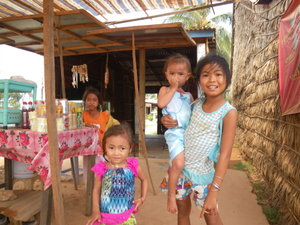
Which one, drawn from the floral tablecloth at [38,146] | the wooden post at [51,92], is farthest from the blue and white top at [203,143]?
the floral tablecloth at [38,146]

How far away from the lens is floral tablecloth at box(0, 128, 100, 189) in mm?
1971

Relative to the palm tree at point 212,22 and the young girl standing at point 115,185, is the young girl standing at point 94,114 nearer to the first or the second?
the young girl standing at point 115,185

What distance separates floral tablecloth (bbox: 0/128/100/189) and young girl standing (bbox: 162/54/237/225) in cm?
103

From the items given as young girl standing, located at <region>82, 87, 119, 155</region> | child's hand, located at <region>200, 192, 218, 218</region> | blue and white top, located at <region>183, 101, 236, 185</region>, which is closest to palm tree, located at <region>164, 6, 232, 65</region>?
young girl standing, located at <region>82, 87, 119, 155</region>

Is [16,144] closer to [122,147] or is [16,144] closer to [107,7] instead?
[122,147]

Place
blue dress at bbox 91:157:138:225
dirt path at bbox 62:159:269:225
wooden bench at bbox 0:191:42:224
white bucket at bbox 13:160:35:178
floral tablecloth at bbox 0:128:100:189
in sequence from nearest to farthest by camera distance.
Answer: blue dress at bbox 91:157:138:225
floral tablecloth at bbox 0:128:100:189
wooden bench at bbox 0:191:42:224
dirt path at bbox 62:159:269:225
white bucket at bbox 13:160:35:178

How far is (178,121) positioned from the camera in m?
1.68

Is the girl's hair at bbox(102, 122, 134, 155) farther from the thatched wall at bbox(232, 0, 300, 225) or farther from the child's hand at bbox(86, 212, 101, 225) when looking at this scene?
the thatched wall at bbox(232, 0, 300, 225)

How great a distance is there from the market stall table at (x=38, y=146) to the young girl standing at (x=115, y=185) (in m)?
0.51

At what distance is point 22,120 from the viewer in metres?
2.49

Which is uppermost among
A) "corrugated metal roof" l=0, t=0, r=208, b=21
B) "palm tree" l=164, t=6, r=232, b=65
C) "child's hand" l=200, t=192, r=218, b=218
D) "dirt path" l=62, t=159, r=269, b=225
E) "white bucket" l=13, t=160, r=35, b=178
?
"palm tree" l=164, t=6, r=232, b=65

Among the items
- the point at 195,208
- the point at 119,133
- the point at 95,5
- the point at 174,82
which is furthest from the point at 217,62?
the point at 95,5

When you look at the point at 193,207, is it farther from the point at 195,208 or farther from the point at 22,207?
the point at 22,207

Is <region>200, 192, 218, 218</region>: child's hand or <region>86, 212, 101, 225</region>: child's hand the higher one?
<region>200, 192, 218, 218</region>: child's hand
